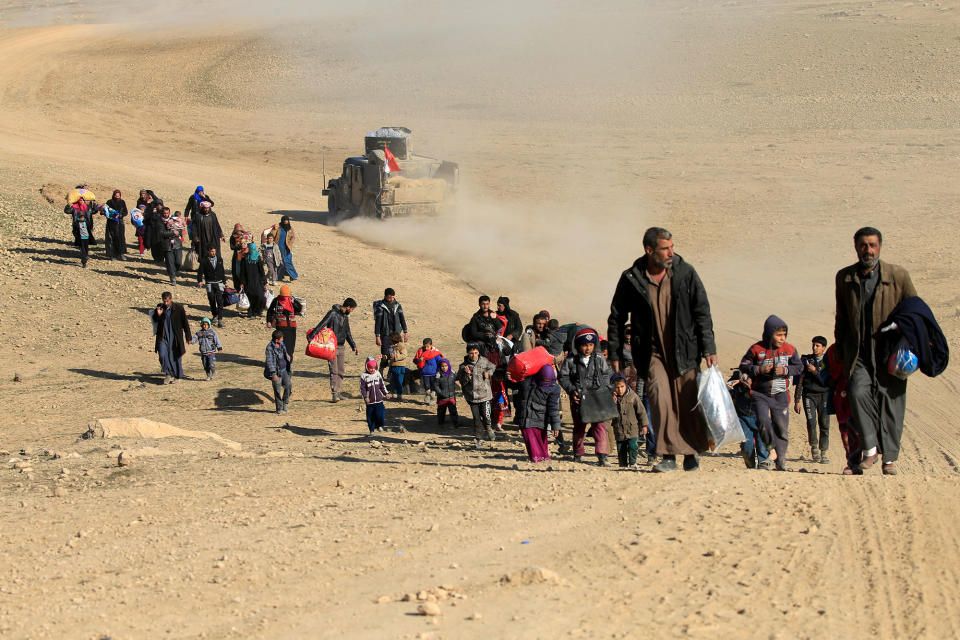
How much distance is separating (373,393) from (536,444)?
2.98 m

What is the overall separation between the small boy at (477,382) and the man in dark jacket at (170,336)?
19.3 ft

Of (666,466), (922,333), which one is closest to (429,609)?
(666,466)

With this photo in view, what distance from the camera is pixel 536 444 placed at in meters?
10.4

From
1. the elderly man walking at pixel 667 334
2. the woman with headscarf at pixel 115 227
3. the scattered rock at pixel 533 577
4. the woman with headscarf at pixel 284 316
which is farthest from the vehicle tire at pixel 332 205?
the scattered rock at pixel 533 577

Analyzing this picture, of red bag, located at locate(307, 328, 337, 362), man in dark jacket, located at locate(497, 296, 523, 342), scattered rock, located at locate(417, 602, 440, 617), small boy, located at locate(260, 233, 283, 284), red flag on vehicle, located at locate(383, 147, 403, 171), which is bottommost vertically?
scattered rock, located at locate(417, 602, 440, 617)

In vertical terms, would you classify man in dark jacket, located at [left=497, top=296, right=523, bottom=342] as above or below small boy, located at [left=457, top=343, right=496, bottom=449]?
above

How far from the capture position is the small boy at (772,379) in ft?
33.7

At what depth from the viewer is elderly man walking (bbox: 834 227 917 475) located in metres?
7.93

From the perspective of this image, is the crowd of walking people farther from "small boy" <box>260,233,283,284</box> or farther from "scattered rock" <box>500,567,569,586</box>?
"small boy" <box>260,233,283,284</box>

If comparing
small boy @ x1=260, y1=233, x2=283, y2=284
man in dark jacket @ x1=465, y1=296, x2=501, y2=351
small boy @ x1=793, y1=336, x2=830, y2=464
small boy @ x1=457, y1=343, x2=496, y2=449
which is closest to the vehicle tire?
small boy @ x1=260, y1=233, x2=283, y2=284

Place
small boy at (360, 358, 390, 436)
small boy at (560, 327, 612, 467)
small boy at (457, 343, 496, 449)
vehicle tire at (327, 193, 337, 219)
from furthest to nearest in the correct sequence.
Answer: vehicle tire at (327, 193, 337, 219), small boy at (360, 358, 390, 436), small boy at (457, 343, 496, 449), small boy at (560, 327, 612, 467)

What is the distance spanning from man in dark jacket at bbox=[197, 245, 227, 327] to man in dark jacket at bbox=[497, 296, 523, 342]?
748cm

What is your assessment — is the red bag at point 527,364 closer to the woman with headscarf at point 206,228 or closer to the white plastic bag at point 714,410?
the white plastic bag at point 714,410

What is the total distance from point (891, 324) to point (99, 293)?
54.1ft
